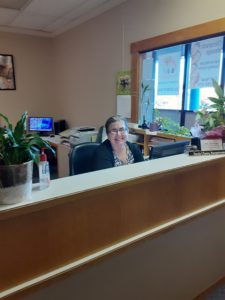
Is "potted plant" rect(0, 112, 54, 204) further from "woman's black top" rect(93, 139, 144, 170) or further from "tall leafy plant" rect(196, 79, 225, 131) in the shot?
"tall leafy plant" rect(196, 79, 225, 131)

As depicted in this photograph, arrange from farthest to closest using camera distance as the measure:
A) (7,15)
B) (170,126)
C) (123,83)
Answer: (7,15) < (123,83) < (170,126)

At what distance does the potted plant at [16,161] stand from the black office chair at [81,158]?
4.02 feet

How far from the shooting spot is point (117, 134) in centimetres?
205

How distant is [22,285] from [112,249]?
1.22 feet

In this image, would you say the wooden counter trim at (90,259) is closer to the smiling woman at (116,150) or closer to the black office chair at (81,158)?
the smiling woman at (116,150)

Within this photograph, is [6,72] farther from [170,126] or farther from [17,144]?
[17,144]

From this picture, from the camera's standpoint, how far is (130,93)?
3.16 meters

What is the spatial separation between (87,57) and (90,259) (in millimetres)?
3387

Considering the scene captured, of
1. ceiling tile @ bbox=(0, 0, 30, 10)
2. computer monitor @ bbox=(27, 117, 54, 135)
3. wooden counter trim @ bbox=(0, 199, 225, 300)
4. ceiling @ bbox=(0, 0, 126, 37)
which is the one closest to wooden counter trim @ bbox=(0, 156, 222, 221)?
wooden counter trim @ bbox=(0, 199, 225, 300)

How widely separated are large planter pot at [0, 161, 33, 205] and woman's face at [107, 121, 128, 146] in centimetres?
126

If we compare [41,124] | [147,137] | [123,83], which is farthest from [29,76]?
[147,137]

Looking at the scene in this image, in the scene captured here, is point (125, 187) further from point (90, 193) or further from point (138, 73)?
point (138, 73)

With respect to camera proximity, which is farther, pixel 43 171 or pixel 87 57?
pixel 87 57

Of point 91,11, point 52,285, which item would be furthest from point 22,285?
point 91,11
